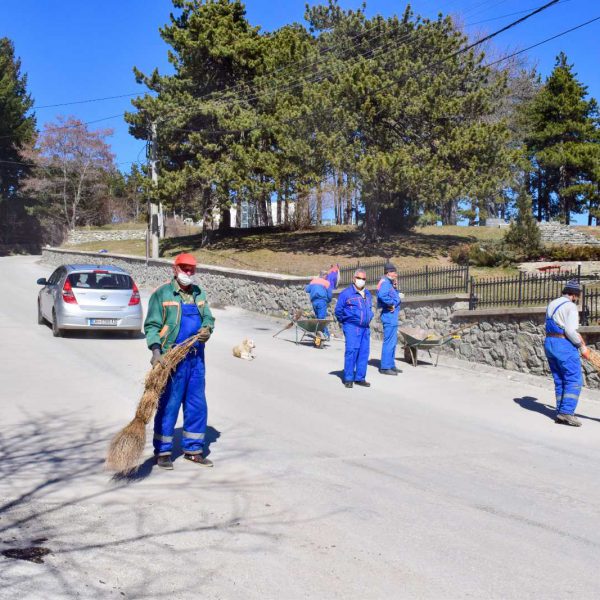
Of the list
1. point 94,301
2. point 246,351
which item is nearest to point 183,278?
point 246,351

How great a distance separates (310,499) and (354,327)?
5687 millimetres

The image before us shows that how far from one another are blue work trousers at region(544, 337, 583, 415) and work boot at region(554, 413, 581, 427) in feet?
0.16

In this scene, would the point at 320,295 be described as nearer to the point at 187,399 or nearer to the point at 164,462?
the point at 187,399

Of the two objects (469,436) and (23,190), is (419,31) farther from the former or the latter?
(23,190)

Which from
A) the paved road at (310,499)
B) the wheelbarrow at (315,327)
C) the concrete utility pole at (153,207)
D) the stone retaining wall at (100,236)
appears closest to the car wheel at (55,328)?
the paved road at (310,499)

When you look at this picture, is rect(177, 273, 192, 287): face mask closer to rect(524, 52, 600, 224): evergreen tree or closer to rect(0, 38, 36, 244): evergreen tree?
rect(524, 52, 600, 224): evergreen tree

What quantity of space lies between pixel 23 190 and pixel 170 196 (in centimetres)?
3015

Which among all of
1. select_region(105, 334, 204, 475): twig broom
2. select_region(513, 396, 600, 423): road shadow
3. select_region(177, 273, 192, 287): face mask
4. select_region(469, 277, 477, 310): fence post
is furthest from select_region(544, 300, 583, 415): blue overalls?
select_region(469, 277, 477, 310): fence post

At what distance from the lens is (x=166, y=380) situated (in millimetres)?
6332

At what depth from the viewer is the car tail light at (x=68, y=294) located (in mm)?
15914

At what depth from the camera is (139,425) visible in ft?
20.6

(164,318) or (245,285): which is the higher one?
(164,318)

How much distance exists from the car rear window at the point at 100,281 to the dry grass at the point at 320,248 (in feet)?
37.6

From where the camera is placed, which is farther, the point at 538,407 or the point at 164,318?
the point at 538,407
